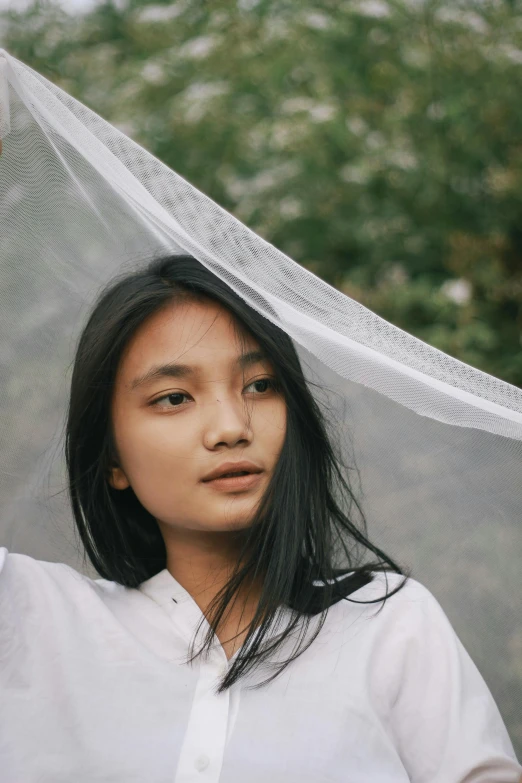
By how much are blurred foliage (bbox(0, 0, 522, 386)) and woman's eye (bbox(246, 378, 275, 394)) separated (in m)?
1.29

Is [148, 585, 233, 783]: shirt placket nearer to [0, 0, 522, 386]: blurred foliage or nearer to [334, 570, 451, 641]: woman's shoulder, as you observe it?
[334, 570, 451, 641]: woman's shoulder

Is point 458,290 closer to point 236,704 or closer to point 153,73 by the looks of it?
point 153,73

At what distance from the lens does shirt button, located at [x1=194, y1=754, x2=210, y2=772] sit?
4.37 ft

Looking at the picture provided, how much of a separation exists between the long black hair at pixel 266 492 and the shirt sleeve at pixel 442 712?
133 millimetres

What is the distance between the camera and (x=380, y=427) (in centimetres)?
153

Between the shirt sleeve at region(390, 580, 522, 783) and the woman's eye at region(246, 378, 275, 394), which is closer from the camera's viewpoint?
the shirt sleeve at region(390, 580, 522, 783)

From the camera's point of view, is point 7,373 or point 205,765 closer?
point 205,765

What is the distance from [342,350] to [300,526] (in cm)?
30

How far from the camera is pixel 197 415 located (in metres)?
1.42

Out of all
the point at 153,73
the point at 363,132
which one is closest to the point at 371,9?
the point at 363,132

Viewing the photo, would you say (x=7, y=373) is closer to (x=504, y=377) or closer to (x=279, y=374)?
(x=279, y=374)

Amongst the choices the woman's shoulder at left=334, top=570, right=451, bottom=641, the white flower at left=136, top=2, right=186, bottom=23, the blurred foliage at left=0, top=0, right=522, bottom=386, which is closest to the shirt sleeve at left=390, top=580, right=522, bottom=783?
the woman's shoulder at left=334, top=570, right=451, bottom=641

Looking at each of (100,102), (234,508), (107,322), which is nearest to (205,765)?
(234,508)

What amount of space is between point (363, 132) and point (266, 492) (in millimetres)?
1849
